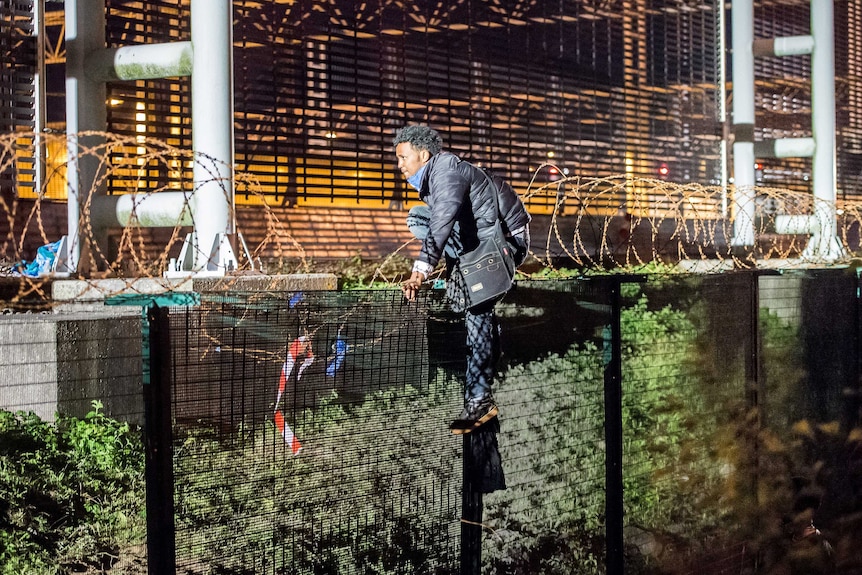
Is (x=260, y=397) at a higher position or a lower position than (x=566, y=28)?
lower

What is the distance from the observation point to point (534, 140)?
1578 cm

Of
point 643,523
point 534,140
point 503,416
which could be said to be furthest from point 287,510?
point 534,140

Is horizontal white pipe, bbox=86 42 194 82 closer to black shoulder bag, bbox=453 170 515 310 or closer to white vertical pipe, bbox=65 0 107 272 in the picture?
white vertical pipe, bbox=65 0 107 272

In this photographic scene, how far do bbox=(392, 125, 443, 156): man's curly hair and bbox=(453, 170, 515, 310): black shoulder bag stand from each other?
0.67 m

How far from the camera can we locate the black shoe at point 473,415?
4680mm

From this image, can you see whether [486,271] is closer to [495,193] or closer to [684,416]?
[495,193]

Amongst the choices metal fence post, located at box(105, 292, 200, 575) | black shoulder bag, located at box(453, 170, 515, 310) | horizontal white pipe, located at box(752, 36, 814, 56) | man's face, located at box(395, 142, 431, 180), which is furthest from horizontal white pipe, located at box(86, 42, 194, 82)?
horizontal white pipe, located at box(752, 36, 814, 56)

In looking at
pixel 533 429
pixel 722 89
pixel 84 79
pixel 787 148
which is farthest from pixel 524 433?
pixel 722 89

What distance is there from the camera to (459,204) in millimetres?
4949

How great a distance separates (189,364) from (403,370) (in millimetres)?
1037

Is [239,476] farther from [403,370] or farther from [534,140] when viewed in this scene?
[534,140]

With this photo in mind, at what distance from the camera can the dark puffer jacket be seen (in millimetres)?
4906

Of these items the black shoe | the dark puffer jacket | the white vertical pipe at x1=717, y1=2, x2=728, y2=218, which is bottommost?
the black shoe

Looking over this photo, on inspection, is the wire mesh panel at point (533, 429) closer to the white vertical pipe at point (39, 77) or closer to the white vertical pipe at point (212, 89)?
the white vertical pipe at point (212, 89)
